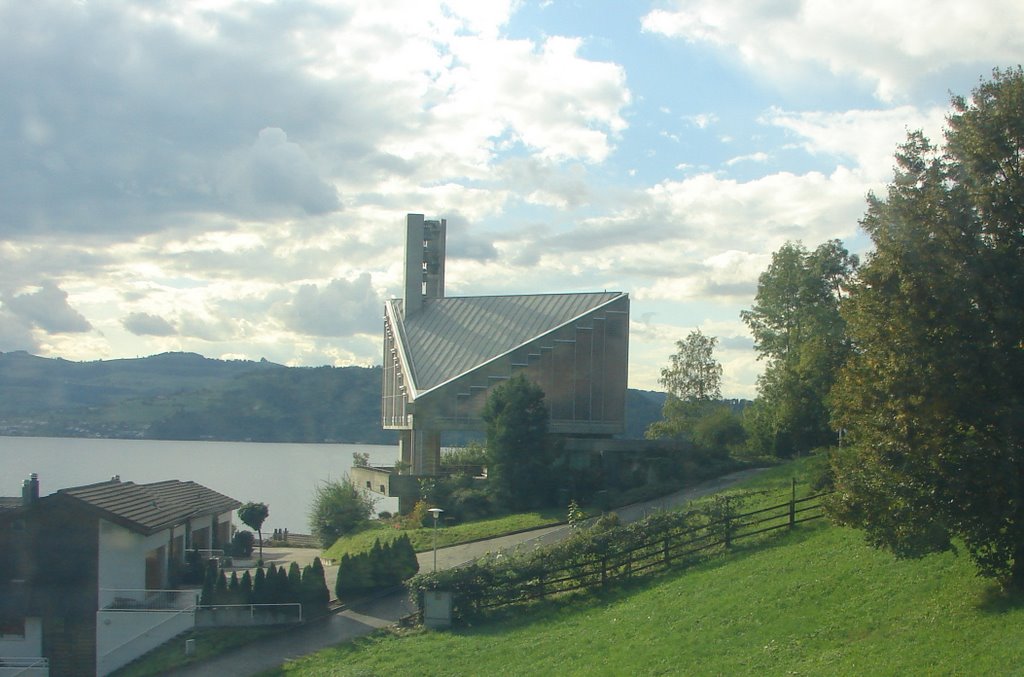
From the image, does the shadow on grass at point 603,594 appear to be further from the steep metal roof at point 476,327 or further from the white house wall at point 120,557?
the steep metal roof at point 476,327

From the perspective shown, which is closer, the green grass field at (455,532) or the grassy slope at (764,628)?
the grassy slope at (764,628)

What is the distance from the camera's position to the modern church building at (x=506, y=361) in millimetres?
49469

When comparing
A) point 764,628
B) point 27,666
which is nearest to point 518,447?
point 27,666

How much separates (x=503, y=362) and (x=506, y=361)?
7.4 inches

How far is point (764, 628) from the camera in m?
16.2

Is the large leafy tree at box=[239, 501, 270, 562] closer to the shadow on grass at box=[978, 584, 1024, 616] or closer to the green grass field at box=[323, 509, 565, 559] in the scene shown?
the green grass field at box=[323, 509, 565, 559]

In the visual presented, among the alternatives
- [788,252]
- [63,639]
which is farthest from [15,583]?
[788,252]

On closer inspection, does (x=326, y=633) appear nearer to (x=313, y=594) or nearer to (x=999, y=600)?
(x=313, y=594)

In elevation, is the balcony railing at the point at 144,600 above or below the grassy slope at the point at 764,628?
below

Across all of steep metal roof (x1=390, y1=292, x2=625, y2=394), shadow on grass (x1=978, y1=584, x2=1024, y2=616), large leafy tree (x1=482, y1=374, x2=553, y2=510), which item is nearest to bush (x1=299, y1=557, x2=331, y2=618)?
large leafy tree (x1=482, y1=374, x2=553, y2=510)

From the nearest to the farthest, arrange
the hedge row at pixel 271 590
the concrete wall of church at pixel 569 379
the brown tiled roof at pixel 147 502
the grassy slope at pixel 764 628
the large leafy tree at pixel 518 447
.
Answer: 1. the grassy slope at pixel 764 628
2. the hedge row at pixel 271 590
3. the brown tiled roof at pixel 147 502
4. the large leafy tree at pixel 518 447
5. the concrete wall of church at pixel 569 379

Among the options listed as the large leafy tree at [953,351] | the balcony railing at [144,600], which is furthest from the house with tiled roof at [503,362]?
the large leafy tree at [953,351]

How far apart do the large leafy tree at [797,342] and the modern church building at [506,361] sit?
7.69 m

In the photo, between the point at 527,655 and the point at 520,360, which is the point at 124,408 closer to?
the point at 520,360
